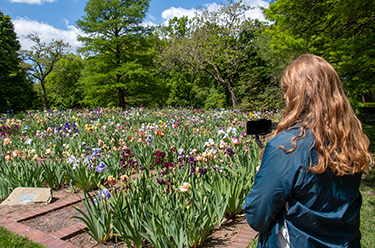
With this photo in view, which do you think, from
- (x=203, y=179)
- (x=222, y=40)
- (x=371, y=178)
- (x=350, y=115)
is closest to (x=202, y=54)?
(x=222, y=40)

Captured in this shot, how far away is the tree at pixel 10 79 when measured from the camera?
65.6 feet

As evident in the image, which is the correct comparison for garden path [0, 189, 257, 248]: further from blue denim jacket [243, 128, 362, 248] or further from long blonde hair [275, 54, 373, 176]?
long blonde hair [275, 54, 373, 176]

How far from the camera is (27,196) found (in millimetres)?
3734

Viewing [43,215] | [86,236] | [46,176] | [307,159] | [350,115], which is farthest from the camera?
[46,176]

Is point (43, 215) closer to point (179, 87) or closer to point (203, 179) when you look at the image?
point (203, 179)

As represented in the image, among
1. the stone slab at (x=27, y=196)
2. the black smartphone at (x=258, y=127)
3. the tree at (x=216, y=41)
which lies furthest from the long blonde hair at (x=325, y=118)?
the tree at (x=216, y=41)

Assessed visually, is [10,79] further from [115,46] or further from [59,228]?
[59,228]

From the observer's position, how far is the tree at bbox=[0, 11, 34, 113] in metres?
20.0

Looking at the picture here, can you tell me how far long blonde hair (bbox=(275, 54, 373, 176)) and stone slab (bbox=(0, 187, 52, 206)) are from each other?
3.83m

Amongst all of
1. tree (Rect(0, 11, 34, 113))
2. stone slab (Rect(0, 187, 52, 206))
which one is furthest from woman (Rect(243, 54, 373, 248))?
tree (Rect(0, 11, 34, 113))

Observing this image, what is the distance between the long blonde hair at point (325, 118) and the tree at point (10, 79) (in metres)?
23.2

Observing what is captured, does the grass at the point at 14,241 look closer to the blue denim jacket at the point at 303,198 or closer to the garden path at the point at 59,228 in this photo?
the garden path at the point at 59,228

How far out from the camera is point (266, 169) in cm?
114

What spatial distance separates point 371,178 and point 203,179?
151 inches
